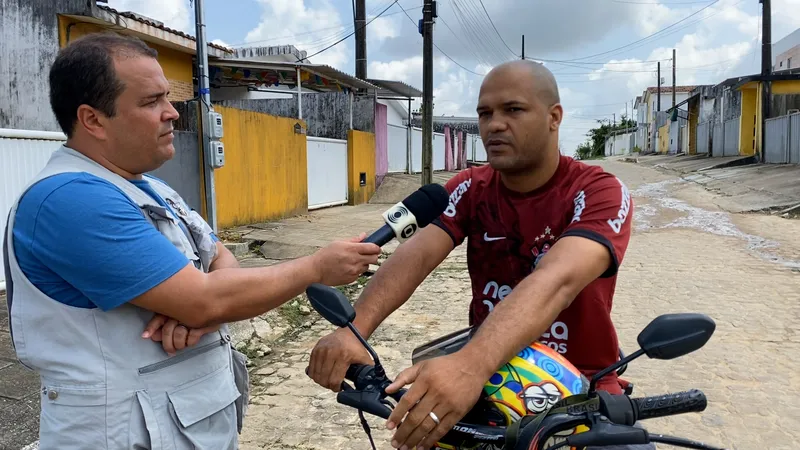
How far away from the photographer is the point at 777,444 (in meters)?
3.60

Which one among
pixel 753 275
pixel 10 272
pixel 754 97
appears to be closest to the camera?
pixel 10 272

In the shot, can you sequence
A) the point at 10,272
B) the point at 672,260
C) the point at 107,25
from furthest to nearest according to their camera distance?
the point at 107,25 → the point at 672,260 → the point at 10,272

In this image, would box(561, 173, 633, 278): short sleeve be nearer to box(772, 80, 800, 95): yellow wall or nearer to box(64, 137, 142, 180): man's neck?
box(64, 137, 142, 180): man's neck

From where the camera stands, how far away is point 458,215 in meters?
2.39

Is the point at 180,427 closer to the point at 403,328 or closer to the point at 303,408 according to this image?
the point at 303,408

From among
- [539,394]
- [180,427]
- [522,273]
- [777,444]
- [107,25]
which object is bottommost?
[777,444]

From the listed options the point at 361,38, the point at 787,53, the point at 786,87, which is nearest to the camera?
the point at 361,38

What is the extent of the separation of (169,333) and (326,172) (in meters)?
13.7

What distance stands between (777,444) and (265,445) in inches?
114

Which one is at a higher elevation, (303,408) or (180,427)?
(180,427)

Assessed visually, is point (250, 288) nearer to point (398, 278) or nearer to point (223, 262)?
point (223, 262)

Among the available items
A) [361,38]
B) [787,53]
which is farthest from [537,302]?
[787,53]

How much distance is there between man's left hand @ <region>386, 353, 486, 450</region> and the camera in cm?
142

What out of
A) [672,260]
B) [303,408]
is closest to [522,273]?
[303,408]
